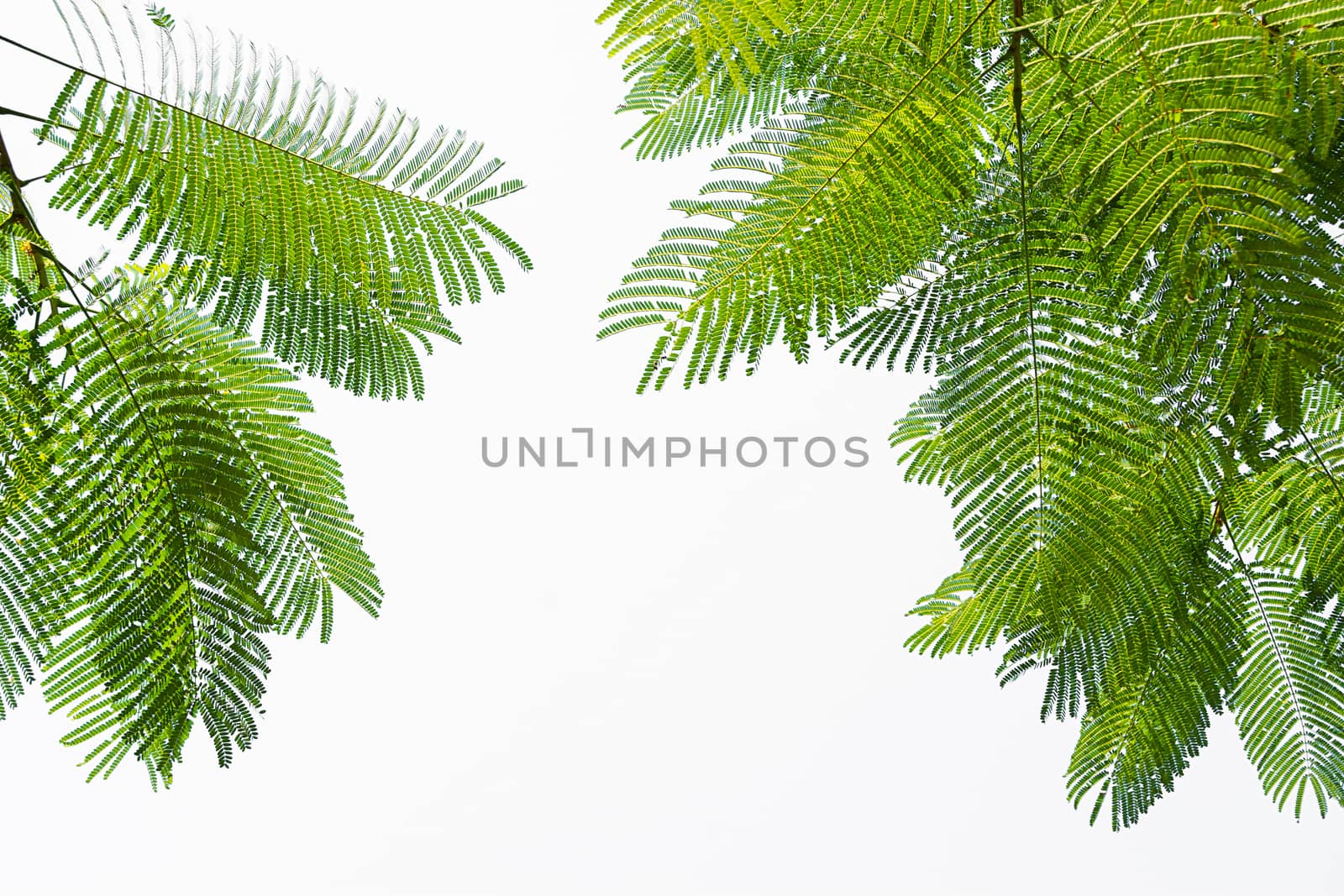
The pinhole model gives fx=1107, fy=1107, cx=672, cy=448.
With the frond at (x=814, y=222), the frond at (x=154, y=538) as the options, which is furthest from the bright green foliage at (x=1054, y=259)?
the frond at (x=154, y=538)

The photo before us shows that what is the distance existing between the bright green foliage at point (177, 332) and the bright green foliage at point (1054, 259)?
28 cm

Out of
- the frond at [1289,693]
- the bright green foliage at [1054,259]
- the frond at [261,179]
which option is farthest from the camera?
the frond at [1289,693]

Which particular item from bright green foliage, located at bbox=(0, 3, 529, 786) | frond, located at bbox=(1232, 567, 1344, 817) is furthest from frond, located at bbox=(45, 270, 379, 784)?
frond, located at bbox=(1232, 567, 1344, 817)

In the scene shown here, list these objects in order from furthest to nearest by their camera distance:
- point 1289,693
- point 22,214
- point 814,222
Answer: point 1289,693 → point 22,214 → point 814,222

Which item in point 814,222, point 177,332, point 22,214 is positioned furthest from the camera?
point 177,332

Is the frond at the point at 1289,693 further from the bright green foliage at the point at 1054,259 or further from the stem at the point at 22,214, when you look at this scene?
the stem at the point at 22,214

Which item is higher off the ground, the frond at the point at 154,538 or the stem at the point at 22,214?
the stem at the point at 22,214

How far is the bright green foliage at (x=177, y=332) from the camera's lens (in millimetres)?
891

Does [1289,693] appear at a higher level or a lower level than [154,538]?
higher

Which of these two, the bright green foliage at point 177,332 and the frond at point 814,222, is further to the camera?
the bright green foliage at point 177,332

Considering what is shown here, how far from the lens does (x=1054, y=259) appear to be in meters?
0.84

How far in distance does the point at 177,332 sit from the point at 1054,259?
0.79 metres

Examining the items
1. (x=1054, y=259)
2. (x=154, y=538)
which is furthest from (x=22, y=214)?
(x=1054, y=259)

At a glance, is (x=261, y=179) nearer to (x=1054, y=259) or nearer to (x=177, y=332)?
(x=177, y=332)
